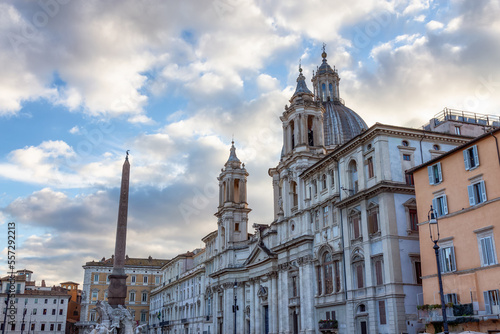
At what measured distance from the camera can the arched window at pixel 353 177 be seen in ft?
137

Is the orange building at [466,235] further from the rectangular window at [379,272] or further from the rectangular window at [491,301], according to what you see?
the rectangular window at [379,272]

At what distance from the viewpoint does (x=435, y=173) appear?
32.9 meters

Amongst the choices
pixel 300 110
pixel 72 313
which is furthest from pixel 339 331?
pixel 72 313

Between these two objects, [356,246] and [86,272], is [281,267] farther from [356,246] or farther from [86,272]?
[86,272]

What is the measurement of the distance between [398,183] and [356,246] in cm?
603

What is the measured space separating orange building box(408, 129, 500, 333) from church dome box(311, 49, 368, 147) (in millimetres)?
30011

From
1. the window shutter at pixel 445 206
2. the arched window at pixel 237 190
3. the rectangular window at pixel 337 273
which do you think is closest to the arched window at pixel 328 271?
the rectangular window at pixel 337 273

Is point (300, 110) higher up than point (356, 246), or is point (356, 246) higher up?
point (300, 110)

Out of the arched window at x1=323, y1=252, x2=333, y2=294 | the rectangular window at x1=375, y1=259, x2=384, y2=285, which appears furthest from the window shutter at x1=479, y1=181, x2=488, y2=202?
the arched window at x1=323, y1=252, x2=333, y2=294

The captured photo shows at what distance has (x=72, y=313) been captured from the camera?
118812 millimetres

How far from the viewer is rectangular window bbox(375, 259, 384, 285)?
36816 millimetres

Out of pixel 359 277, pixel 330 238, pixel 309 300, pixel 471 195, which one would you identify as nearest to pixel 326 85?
pixel 330 238

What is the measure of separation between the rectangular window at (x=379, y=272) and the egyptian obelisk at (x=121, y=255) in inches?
767

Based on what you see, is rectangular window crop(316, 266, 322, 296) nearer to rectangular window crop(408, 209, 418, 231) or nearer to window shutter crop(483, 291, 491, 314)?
rectangular window crop(408, 209, 418, 231)
